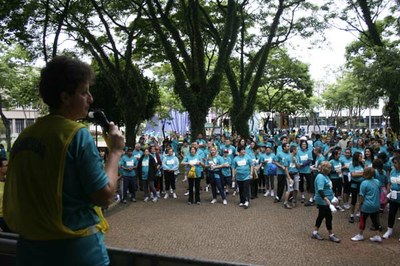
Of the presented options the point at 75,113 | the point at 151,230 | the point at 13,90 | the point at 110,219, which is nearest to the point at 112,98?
the point at 13,90

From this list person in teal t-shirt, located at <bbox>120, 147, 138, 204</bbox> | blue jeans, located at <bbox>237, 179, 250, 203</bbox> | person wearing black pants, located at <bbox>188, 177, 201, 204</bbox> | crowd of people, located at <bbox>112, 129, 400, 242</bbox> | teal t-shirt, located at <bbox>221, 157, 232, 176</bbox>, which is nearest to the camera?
crowd of people, located at <bbox>112, 129, 400, 242</bbox>

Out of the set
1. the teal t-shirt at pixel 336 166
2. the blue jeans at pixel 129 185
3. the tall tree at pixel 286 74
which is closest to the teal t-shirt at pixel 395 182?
the teal t-shirt at pixel 336 166

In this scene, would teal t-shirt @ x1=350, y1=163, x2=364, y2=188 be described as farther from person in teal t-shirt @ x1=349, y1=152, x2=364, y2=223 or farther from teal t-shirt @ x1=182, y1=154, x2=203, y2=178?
teal t-shirt @ x1=182, y1=154, x2=203, y2=178

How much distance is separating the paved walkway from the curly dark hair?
17.5 ft

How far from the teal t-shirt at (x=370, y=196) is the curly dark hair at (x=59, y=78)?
305 inches

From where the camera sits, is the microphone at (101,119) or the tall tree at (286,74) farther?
the tall tree at (286,74)

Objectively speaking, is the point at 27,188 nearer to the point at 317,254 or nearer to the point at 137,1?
the point at 317,254

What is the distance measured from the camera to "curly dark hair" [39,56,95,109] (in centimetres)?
169

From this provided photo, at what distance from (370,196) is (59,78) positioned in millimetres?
7845

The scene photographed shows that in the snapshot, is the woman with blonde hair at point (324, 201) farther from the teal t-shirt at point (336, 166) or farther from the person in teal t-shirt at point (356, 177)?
the teal t-shirt at point (336, 166)

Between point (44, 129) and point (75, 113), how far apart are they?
0.55 feet

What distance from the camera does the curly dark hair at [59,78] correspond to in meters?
1.69

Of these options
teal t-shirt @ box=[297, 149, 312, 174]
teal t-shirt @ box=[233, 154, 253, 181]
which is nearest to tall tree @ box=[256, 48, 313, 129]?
teal t-shirt @ box=[297, 149, 312, 174]

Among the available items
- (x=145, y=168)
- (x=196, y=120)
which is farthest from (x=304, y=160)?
(x=196, y=120)
